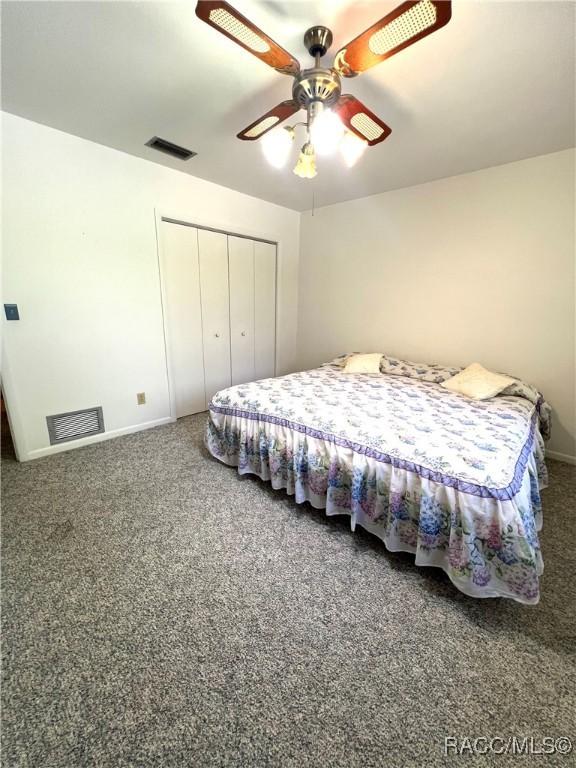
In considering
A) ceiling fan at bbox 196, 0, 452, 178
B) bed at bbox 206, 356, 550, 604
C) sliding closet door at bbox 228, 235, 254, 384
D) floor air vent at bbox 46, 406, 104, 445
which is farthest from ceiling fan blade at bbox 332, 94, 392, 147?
floor air vent at bbox 46, 406, 104, 445

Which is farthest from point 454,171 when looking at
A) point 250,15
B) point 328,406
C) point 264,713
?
point 264,713

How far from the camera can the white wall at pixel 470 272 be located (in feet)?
7.70

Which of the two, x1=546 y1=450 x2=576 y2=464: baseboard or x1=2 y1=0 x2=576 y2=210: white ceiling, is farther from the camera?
x1=546 y1=450 x2=576 y2=464: baseboard

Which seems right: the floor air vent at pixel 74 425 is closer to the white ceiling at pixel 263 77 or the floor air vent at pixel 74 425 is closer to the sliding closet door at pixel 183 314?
the sliding closet door at pixel 183 314

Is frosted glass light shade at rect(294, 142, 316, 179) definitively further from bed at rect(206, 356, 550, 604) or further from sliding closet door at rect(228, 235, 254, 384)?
sliding closet door at rect(228, 235, 254, 384)

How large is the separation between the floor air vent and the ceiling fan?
2.36 metres

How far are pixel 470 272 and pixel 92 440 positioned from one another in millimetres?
3645

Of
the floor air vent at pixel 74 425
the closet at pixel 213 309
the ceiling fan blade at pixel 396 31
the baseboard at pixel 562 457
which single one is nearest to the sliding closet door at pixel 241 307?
the closet at pixel 213 309

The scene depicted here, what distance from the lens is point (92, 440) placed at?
2625 millimetres

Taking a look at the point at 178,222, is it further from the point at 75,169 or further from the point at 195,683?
the point at 195,683

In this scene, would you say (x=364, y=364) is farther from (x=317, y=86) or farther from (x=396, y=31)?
(x=396, y=31)

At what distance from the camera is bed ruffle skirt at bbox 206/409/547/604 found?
3.95 feet

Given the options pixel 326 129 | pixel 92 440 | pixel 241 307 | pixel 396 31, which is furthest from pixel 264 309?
pixel 396 31

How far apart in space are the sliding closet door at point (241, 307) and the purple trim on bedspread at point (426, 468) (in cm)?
162
